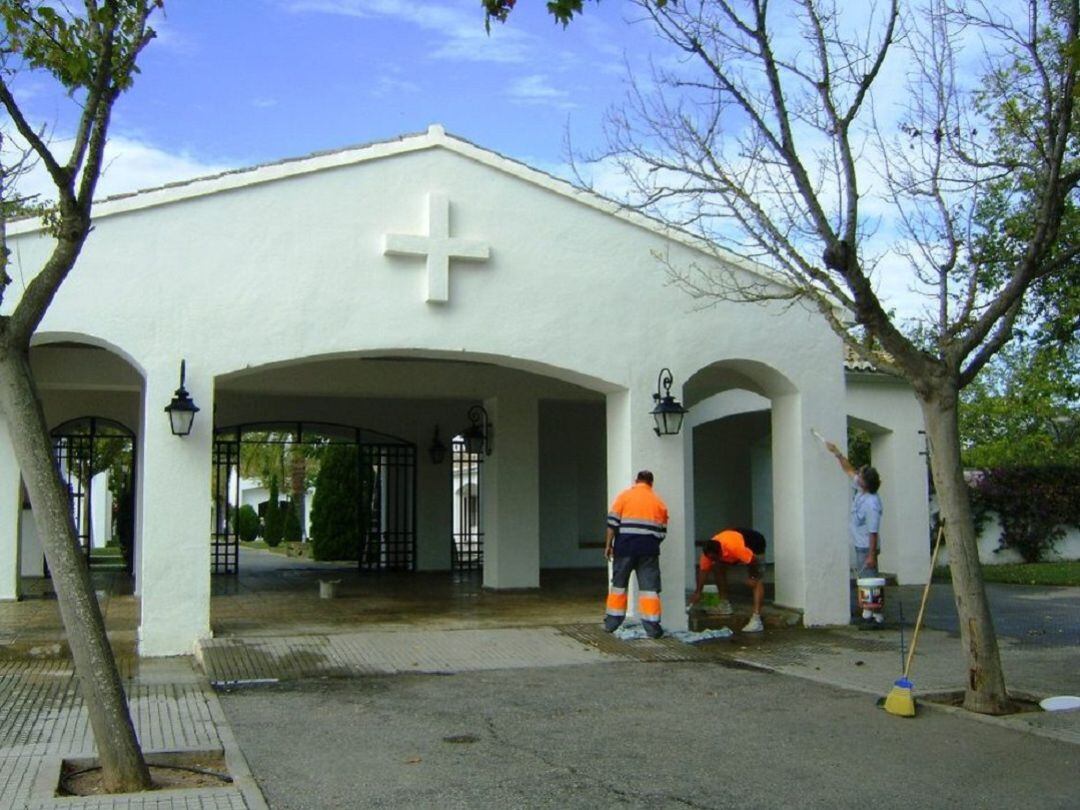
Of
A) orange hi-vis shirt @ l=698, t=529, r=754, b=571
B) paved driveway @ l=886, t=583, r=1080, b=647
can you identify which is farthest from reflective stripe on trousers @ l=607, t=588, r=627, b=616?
paved driveway @ l=886, t=583, r=1080, b=647

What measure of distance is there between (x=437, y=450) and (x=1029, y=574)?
1010 centimetres

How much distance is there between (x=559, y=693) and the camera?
8.94 metres

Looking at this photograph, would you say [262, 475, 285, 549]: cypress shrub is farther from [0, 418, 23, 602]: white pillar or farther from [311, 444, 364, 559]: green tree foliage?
[0, 418, 23, 602]: white pillar

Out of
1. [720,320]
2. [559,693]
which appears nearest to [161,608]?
[559,693]

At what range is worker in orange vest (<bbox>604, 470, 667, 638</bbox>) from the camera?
11.2 metres

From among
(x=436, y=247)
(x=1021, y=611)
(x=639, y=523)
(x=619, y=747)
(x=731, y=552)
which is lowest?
(x=619, y=747)

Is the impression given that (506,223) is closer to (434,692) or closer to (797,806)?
(434,692)

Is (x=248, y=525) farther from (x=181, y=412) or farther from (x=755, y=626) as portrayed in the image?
(x=181, y=412)

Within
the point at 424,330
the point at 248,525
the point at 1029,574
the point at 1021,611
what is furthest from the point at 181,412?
the point at 248,525

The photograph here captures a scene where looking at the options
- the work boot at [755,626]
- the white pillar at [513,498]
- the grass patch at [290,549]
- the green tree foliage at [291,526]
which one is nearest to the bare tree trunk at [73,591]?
the work boot at [755,626]

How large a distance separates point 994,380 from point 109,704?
112ft

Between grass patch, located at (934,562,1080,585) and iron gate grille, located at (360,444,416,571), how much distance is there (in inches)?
336

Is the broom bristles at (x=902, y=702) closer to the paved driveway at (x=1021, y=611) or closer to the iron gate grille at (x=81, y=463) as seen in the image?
the paved driveway at (x=1021, y=611)

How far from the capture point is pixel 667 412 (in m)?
12.0
